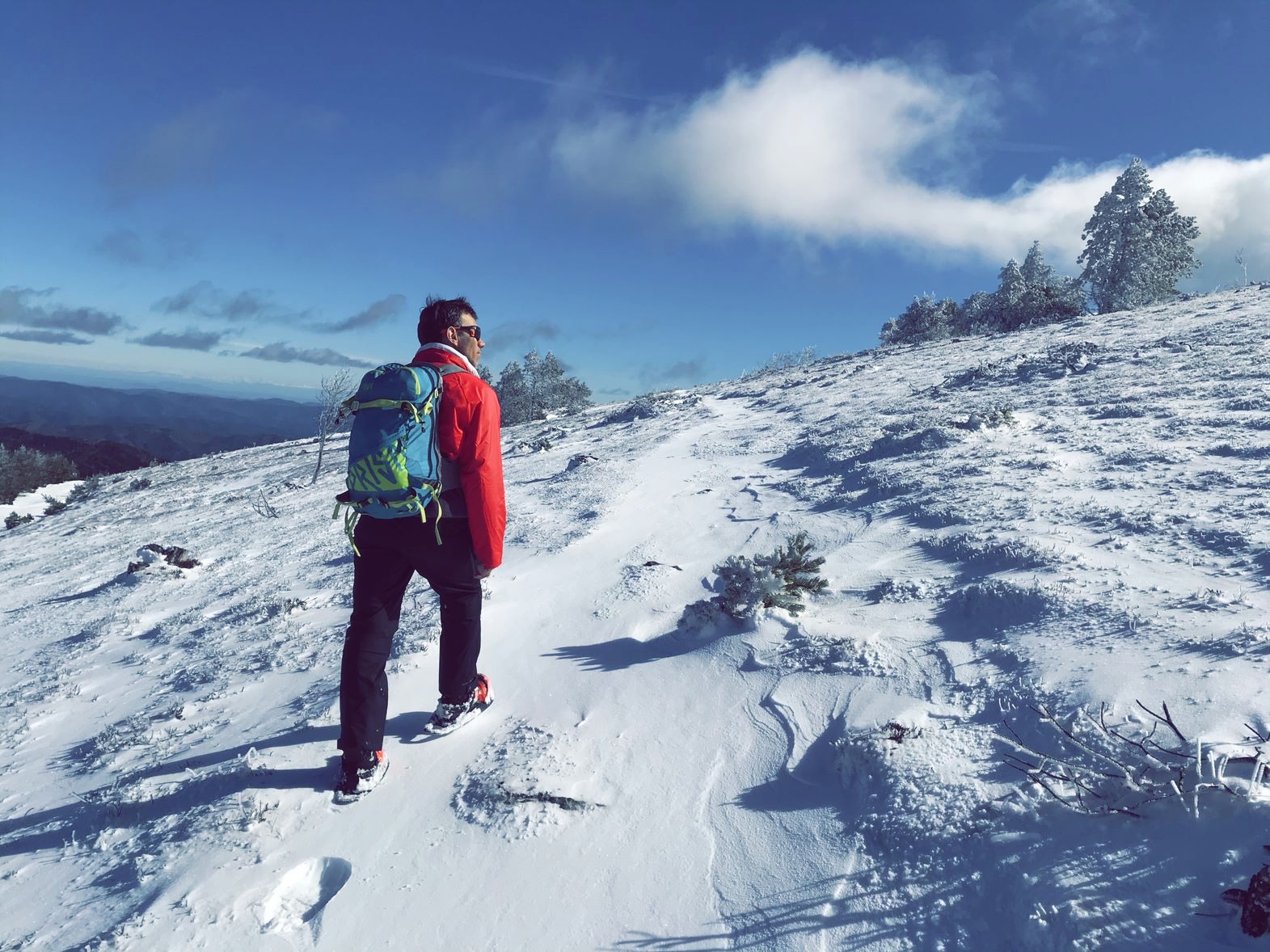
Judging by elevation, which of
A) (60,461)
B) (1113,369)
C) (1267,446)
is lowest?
(60,461)

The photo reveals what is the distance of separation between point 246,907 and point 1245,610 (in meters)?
4.75

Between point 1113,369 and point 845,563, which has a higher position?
point 1113,369

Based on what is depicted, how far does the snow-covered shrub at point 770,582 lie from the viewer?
164 inches

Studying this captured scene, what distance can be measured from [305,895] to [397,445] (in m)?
1.94

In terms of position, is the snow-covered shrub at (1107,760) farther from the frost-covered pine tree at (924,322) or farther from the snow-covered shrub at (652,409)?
the frost-covered pine tree at (924,322)

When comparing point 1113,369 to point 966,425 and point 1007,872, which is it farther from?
point 1007,872

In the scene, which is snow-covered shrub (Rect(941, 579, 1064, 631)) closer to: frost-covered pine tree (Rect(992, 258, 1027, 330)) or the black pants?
the black pants

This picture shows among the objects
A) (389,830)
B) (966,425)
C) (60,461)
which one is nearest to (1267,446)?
(966,425)

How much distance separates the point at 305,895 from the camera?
8.71ft


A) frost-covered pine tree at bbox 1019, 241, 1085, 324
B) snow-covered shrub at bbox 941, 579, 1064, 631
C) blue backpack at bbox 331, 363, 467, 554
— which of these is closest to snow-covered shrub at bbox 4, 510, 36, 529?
blue backpack at bbox 331, 363, 467, 554

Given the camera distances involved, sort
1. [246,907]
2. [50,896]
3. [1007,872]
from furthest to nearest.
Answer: [50,896] → [246,907] → [1007,872]

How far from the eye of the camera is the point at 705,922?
2229 millimetres

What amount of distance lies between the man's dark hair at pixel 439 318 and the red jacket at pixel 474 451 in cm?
25

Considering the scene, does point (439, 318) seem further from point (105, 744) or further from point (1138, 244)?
point (1138, 244)
